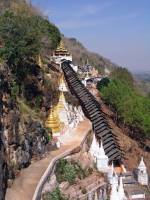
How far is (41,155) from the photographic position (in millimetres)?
37469

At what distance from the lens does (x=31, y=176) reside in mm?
33062

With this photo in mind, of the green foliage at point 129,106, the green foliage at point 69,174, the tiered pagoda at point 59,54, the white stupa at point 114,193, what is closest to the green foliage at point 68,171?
the green foliage at point 69,174

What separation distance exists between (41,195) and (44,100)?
16.5 metres

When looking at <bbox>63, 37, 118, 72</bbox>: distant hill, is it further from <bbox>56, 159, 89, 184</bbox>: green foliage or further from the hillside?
<bbox>56, 159, 89, 184</bbox>: green foliage

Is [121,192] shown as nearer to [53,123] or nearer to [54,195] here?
[54,195]

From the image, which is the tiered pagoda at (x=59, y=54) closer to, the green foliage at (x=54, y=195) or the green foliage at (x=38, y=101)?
the green foliage at (x=38, y=101)

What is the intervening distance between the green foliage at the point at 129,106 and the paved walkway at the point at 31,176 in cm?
1385

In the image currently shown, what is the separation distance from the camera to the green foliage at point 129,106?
54781 millimetres

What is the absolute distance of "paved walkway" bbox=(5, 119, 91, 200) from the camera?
30.2 metres

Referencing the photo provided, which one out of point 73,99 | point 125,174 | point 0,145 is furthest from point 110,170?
point 73,99

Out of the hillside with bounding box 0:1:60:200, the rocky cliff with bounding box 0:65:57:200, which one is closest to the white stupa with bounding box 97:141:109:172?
the hillside with bounding box 0:1:60:200

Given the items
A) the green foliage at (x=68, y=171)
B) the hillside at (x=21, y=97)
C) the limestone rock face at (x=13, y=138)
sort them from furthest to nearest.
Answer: the green foliage at (x=68, y=171) → the hillside at (x=21, y=97) → the limestone rock face at (x=13, y=138)

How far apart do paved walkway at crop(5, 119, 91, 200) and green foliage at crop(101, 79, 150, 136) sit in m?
13.8

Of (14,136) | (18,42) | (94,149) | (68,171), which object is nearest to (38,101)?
(18,42)
